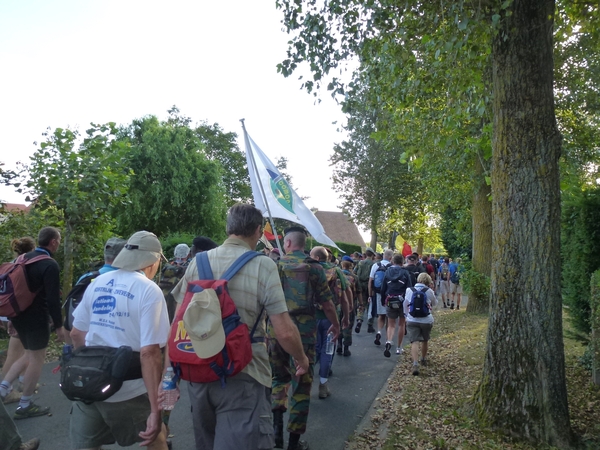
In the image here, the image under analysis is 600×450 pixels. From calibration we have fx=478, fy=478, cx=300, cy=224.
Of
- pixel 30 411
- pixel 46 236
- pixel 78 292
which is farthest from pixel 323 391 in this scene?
pixel 46 236

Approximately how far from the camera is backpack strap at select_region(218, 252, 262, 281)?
2.64m

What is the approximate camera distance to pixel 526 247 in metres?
4.45

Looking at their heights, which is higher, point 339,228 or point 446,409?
point 339,228

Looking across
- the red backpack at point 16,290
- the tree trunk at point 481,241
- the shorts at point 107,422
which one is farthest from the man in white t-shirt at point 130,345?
the tree trunk at point 481,241

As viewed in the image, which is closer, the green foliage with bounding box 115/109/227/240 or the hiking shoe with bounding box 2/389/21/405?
the hiking shoe with bounding box 2/389/21/405

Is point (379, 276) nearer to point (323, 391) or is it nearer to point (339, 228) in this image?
point (323, 391)

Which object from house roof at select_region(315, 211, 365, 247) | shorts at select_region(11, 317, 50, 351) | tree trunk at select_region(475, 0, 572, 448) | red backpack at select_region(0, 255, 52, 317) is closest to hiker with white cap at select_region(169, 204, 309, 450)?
tree trunk at select_region(475, 0, 572, 448)

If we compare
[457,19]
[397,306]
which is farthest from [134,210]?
[457,19]

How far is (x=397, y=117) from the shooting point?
27.6 ft

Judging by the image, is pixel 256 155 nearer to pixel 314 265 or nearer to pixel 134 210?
pixel 314 265

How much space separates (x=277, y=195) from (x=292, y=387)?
5.13 metres

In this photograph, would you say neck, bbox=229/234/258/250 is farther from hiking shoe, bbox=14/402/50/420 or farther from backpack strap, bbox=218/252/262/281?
hiking shoe, bbox=14/402/50/420

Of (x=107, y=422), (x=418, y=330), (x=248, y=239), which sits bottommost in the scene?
(x=418, y=330)

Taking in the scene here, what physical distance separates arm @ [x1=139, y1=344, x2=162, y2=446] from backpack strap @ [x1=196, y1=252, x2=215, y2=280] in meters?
0.49
